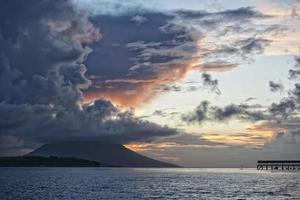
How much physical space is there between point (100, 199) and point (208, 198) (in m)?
21.3

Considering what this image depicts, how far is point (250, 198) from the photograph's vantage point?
9450cm

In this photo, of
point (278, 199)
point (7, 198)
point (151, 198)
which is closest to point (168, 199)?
point (151, 198)

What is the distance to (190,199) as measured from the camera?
94125 millimetres

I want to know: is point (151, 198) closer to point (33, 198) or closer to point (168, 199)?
point (168, 199)

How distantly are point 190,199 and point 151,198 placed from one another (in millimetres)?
7492

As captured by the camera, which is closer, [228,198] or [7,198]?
[7,198]

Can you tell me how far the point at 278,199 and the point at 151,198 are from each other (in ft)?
77.3

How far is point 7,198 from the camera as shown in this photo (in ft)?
293

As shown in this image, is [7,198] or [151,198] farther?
[151,198]

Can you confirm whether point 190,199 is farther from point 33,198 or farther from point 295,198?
point 33,198

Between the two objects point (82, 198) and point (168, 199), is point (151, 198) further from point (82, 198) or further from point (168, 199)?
point (82, 198)

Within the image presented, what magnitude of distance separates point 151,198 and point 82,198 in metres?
13.1

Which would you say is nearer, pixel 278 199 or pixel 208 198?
pixel 278 199

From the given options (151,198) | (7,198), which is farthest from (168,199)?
(7,198)
